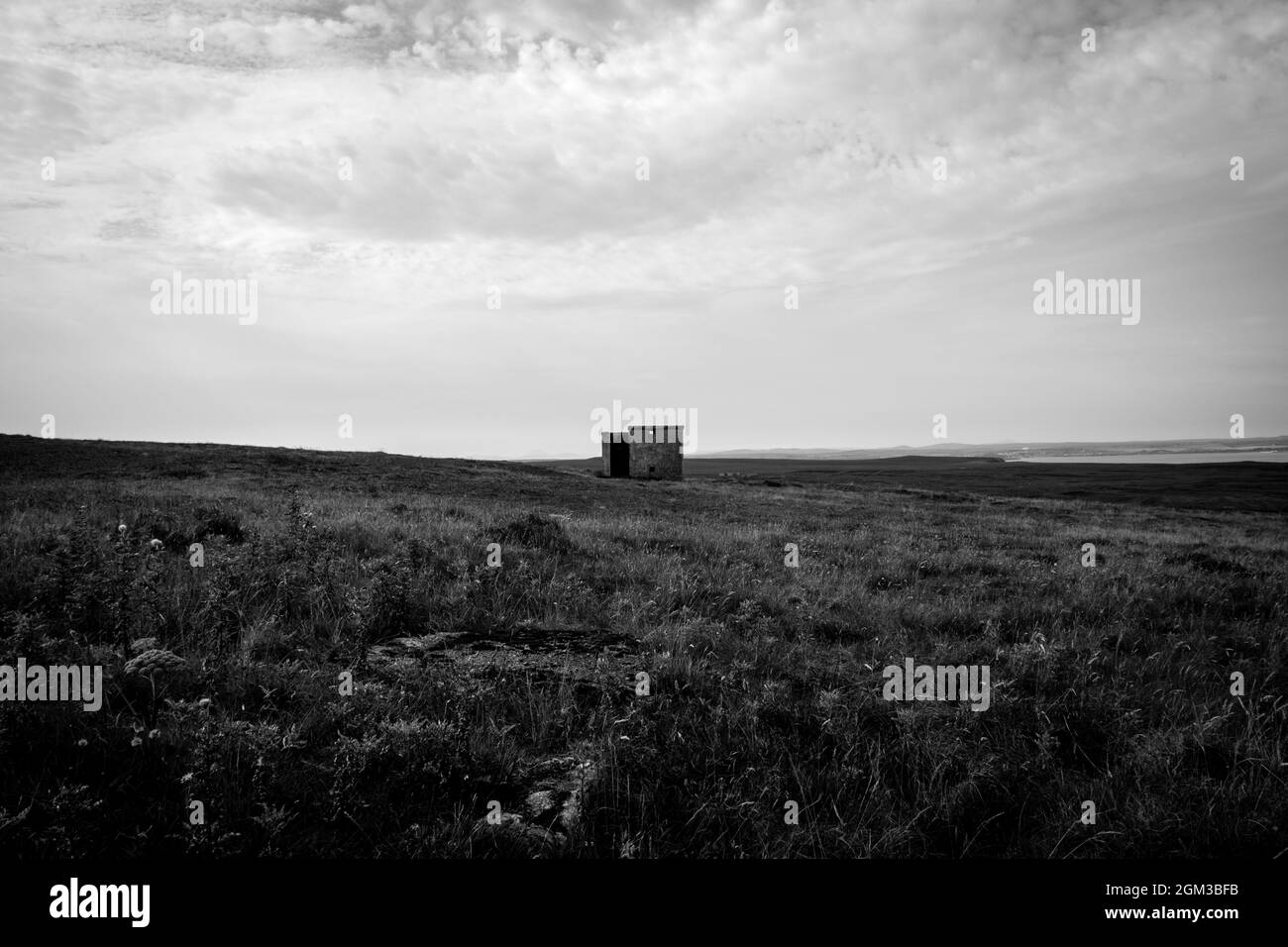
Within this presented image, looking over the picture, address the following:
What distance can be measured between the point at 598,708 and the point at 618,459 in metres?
51.9

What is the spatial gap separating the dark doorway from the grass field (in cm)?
4549

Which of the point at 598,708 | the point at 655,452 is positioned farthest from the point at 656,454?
the point at 598,708

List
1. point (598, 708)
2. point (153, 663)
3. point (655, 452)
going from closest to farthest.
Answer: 1. point (153, 663)
2. point (598, 708)
3. point (655, 452)

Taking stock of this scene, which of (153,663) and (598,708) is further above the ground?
(153,663)

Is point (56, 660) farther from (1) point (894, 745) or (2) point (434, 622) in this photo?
(1) point (894, 745)

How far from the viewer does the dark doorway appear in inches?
2223

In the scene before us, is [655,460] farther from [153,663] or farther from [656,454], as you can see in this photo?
[153,663]

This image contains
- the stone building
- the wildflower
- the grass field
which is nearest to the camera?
the grass field

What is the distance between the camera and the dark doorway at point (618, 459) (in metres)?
56.5

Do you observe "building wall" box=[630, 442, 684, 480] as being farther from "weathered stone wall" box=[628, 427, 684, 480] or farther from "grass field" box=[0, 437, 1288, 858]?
"grass field" box=[0, 437, 1288, 858]

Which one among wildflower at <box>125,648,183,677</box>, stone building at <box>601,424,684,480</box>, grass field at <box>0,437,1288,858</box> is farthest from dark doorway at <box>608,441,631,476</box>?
wildflower at <box>125,648,183,677</box>

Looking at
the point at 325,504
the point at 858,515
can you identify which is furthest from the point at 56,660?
the point at 858,515

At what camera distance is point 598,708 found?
492cm

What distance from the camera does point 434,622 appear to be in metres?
6.77
